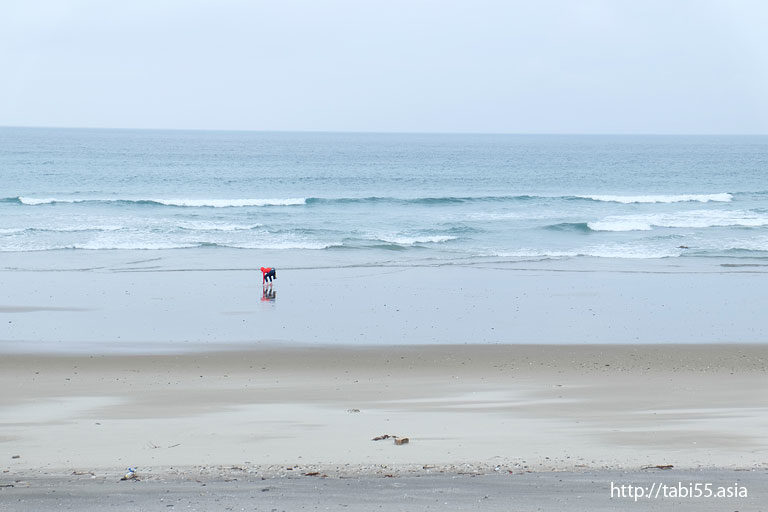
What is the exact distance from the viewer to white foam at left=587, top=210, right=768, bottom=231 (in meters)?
34.0

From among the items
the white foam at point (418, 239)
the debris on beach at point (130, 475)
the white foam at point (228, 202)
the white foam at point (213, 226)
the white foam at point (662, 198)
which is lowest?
the white foam at point (418, 239)

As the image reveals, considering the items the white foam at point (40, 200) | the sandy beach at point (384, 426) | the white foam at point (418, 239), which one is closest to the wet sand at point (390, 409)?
the sandy beach at point (384, 426)

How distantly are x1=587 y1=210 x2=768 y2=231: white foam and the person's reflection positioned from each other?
58.5ft

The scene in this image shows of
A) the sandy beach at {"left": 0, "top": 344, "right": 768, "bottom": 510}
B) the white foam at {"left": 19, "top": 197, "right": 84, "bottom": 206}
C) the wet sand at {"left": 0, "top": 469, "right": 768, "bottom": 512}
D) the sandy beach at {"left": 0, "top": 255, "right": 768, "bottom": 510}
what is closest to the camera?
the wet sand at {"left": 0, "top": 469, "right": 768, "bottom": 512}

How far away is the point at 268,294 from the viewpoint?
18.7 m

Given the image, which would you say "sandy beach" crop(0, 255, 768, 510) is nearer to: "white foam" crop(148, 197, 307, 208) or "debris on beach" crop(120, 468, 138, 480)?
"debris on beach" crop(120, 468, 138, 480)

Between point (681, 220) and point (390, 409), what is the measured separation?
29171 millimetres

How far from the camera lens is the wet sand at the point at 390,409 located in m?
8.03

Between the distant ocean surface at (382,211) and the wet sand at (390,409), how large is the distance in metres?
11.9

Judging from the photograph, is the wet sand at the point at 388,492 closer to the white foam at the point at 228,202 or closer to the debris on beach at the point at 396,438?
the debris on beach at the point at 396,438

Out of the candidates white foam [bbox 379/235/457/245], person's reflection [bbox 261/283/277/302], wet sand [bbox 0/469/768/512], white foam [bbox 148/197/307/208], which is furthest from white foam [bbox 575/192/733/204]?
wet sand [bbox 0/469/768/512]

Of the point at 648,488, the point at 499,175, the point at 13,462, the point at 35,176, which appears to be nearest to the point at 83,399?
the point at 13,462

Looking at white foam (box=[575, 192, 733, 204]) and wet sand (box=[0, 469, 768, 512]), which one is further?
white foam (box=[575, 192, 733, 204])

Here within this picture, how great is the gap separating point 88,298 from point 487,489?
13522mm
